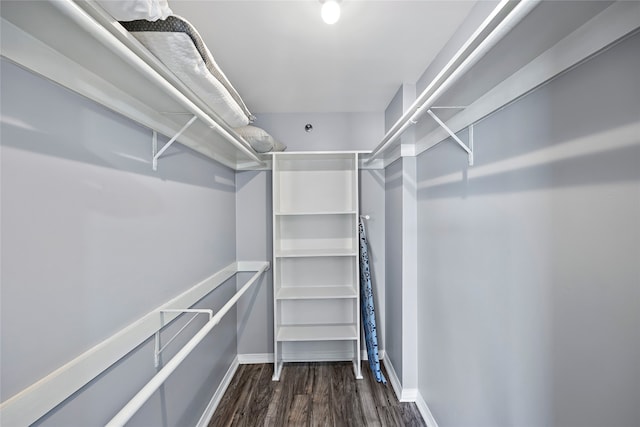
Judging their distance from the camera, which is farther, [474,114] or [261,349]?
[261,349]

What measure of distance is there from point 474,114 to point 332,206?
1.50 meters

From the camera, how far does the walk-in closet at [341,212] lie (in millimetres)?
670

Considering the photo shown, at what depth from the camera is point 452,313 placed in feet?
4.83

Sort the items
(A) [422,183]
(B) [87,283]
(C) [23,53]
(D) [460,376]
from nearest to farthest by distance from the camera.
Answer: (C) [23,53] < (B) [87,283] < (D) [460,376] < (A) [422,183]

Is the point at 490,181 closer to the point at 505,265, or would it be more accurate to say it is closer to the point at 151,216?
the point at 505,265

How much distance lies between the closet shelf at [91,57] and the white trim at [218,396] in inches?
67.7

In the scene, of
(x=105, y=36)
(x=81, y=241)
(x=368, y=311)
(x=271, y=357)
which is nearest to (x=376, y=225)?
(x=368, y=311)

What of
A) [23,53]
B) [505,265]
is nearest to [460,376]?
[505,265]

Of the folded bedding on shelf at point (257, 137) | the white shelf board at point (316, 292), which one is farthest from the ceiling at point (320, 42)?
the white shelf board at point (316, 292)

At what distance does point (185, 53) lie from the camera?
0.90 meters

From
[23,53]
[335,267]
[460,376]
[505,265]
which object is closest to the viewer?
[23,53]

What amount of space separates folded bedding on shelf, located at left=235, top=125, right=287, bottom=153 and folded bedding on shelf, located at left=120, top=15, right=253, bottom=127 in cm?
69

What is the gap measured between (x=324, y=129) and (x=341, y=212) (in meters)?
0.81

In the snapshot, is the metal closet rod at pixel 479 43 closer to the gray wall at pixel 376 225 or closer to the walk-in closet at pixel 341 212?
the walk-in closet at pixel 341 212
